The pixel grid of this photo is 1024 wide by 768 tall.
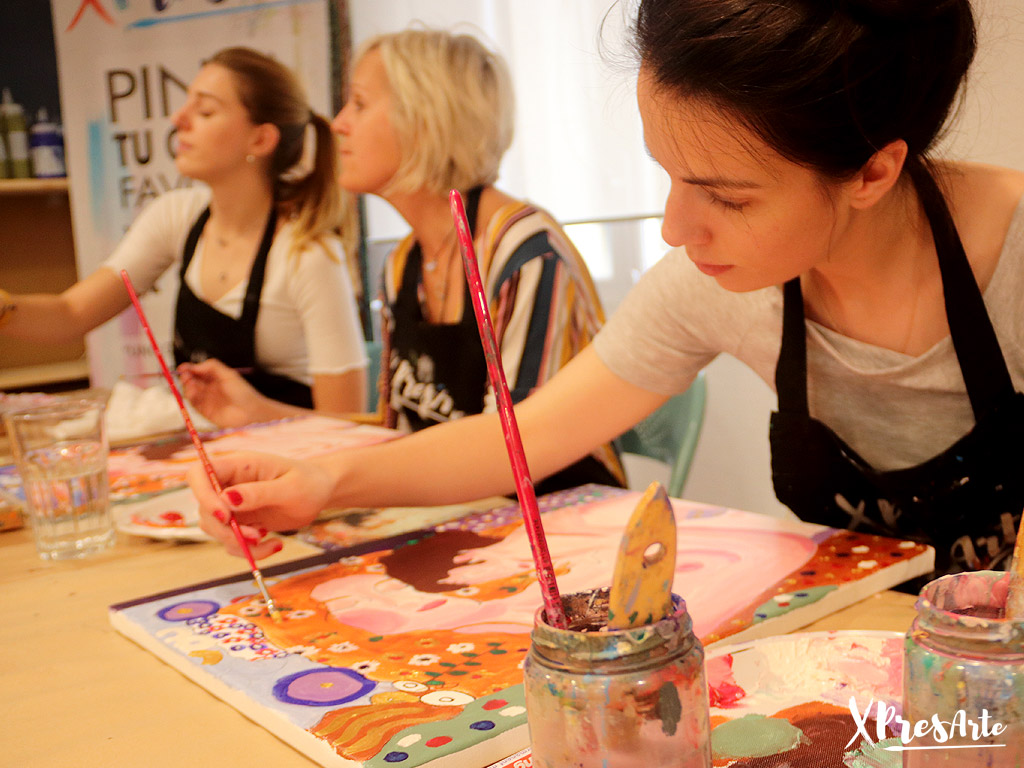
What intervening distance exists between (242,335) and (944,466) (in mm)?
1950

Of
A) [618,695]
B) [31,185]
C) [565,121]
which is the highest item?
[565,121]

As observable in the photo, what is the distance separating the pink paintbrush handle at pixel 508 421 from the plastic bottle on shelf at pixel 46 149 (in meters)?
3.48

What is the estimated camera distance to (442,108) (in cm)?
203

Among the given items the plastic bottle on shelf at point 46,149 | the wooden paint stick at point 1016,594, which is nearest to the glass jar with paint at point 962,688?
the wooden paint stick at point 1016,594

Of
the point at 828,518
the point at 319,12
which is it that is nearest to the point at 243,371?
the point at 319,12

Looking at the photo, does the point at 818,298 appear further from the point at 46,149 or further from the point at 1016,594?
the point at 46,149

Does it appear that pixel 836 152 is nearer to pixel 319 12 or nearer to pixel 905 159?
pixel 905 159

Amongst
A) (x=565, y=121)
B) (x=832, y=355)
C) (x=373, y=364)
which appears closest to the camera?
(x=832, y=355)

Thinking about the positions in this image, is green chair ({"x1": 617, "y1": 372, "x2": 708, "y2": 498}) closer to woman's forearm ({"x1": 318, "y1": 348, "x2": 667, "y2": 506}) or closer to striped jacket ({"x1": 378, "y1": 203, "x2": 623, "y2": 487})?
striped jacket ({"x1": 378, "y1": 203, "x2": 623, "y2": 487})

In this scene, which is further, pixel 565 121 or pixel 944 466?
pixel 565 121

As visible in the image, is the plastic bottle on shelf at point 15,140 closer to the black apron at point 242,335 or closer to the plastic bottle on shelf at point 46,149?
the plastic bottle on shelf at point 46,149

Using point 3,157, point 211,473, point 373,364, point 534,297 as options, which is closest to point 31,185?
point 3,157

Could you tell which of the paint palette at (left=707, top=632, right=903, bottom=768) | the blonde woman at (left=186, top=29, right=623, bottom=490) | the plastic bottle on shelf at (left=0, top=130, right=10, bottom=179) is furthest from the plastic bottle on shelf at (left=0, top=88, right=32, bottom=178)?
the paint palette at (left=707, top=632, right=903, bottom=768)

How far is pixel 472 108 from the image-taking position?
6.78ft
